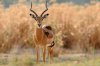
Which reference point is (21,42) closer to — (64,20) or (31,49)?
(31,49)

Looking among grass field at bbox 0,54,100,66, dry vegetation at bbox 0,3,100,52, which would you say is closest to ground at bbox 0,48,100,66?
grass field at bbox 0,54,100,66

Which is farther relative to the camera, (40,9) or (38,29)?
(40,9)

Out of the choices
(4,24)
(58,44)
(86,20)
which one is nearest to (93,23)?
(86,20)

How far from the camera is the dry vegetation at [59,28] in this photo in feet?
71.9

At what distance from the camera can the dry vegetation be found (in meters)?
21.9

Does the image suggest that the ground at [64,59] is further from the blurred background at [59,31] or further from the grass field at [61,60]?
the blurred background at [59,31]

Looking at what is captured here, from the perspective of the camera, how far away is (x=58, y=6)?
25.0m

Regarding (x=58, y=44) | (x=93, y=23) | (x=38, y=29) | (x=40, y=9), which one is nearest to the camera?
(x=38, y=29)

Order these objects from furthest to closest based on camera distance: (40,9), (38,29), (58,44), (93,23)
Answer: (40,9) < (93,23) < (58,44) < (38,29)

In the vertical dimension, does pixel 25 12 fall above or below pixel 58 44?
above

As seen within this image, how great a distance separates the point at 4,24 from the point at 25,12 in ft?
4.85

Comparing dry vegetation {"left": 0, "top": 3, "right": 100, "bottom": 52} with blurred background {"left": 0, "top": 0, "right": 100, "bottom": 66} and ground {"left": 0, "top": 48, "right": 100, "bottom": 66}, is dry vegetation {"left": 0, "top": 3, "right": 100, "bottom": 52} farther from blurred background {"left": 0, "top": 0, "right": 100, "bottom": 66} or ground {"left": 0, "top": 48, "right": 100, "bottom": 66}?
ground {"left": 0, "top": 48, "right": 100, "bottom": 66}

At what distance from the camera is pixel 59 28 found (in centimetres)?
2286

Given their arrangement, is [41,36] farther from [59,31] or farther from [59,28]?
[59,28]
